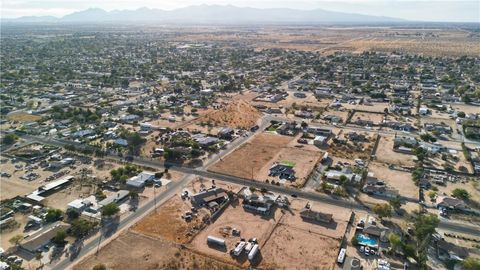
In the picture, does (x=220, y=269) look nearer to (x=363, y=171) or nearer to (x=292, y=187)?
(x=292, y=187)

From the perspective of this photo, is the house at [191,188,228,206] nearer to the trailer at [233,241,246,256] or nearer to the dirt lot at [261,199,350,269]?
the dirt lot at [261,199,350,269]

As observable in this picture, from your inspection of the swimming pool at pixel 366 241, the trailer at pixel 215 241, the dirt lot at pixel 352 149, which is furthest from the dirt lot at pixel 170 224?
the dirt lot at pixel 352 149

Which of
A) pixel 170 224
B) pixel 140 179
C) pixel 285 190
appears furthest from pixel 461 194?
pixel 140 179

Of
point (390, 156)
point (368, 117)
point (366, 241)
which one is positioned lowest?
point (366, 241)

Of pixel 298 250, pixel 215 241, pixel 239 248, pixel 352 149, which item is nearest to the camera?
pixel 239 248

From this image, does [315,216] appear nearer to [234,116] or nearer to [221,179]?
[221,179]

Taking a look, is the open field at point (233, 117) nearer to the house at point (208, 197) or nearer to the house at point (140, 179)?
the house at point (140, 179)
